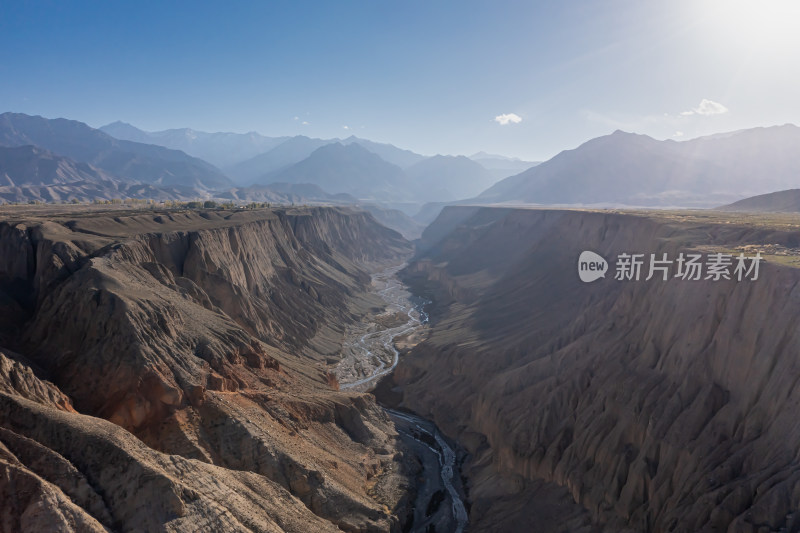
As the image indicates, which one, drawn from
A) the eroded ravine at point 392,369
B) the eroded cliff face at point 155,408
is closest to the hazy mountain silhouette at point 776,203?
the eroded ravine at point 392,369

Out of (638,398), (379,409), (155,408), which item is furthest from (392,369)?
(155,408)

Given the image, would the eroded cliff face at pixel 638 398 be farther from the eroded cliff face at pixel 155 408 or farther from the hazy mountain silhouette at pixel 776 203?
the hazy mountain silhouette at pixel 776 203

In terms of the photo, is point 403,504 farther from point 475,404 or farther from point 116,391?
point 116,391

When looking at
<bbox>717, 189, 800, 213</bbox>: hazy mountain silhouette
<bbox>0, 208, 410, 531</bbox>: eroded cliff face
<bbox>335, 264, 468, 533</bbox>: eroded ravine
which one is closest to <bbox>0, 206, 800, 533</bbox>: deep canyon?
<bbox>0, 208, 410, 531</bbox>: eroded cliff face

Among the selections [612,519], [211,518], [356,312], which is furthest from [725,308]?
[356,312]

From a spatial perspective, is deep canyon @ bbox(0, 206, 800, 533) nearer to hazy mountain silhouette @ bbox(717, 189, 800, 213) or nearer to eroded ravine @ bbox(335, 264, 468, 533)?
eroded ravine @ bbox(335, 264, 468, 533)
